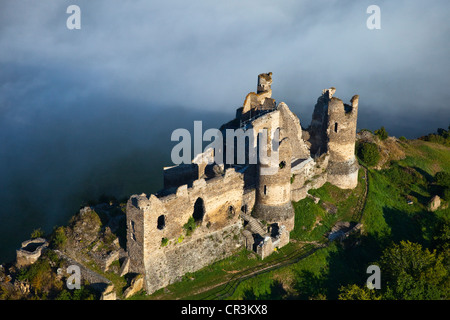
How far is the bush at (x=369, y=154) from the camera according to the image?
5138 centimetres

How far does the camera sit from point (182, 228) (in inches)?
1347

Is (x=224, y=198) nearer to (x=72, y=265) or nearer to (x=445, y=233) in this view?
(x=72, y=265)

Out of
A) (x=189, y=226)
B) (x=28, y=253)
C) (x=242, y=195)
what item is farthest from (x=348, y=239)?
(x=28, y=253)

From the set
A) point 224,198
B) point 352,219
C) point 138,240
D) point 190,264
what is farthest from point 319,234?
point 138,240

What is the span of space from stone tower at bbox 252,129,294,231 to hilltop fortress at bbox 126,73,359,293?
0.27 ft

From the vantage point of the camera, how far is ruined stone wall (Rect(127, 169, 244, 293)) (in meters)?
31.9

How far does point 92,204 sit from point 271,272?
1698cm

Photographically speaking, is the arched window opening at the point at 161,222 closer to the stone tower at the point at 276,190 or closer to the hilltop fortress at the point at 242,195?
the hilltop fortress at the point at 242,195

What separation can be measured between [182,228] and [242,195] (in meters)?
6.22

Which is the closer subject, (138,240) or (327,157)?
(138,240)

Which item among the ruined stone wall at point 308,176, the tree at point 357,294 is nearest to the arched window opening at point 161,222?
the ruined stone wall at point 308,176

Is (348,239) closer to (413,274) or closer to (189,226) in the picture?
(413,274)

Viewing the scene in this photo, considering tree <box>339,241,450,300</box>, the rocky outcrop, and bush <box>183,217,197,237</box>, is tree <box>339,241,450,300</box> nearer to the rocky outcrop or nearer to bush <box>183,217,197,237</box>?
bush <box>183,217,197,237</box>

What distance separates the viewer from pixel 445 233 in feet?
133
